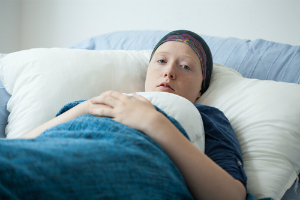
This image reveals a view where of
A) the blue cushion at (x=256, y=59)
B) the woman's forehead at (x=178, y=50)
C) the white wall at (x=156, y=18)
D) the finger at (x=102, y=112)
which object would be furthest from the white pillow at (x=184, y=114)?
the white wall at (x=156, y=18)

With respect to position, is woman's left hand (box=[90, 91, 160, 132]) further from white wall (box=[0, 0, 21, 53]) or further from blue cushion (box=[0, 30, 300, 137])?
white wall (box=[0, 0, 21, 53])

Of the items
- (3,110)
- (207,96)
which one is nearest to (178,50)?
(207,96)

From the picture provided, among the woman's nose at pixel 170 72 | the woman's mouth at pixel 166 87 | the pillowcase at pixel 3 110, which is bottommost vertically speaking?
the pillowcase at pixel 3 110

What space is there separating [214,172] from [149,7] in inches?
61.7

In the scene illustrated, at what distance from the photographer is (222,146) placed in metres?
0.78

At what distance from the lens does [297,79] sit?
1.16m

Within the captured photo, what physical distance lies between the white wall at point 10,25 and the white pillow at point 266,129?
1.99 metres

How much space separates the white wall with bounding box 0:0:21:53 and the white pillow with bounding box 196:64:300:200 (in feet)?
6.54

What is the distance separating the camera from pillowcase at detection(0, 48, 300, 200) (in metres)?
0.83

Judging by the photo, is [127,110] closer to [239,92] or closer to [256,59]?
[239,92]

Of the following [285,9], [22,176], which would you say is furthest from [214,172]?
[285,9]

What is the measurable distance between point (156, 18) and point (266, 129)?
128 centimetres

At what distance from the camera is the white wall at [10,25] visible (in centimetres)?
Result: 226

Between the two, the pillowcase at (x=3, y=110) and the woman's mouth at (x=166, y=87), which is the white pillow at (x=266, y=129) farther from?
the pillowcase at (x=3, y=110)
